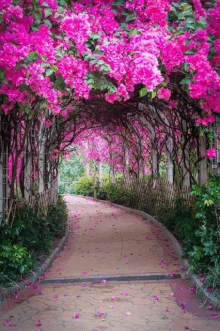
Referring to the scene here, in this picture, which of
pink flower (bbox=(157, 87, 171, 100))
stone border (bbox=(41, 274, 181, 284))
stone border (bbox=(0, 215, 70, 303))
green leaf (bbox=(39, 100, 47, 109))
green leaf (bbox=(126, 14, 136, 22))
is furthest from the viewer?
stone border (bbox=(41, 274, 181, 284))

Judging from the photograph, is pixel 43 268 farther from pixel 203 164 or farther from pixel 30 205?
pixel 203 164

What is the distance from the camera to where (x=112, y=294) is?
14.6 ft

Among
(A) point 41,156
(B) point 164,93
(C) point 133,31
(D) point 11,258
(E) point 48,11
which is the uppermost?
(E) point 48,11

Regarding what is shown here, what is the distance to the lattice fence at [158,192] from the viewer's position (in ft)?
23.2

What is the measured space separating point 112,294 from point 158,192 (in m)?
5.87

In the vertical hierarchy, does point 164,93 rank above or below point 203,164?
above

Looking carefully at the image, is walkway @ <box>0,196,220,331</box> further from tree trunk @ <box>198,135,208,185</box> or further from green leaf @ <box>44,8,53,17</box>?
green leaf @ <box>44,8,53,17</box>

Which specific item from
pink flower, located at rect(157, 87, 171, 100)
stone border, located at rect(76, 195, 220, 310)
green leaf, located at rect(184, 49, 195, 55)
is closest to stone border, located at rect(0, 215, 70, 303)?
stone border, located at rect(76, 195, 220, 310)

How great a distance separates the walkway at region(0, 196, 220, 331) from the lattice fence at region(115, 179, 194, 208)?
39.5 inches

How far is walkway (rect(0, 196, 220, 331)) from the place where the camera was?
350 centimetres

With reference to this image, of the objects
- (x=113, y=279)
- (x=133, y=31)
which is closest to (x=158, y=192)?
(x=113, y=279)

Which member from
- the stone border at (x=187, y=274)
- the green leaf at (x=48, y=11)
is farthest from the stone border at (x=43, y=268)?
the green leaf at (x=48, y=11)

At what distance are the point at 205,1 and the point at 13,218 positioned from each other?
366 cm

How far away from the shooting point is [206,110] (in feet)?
14.1
